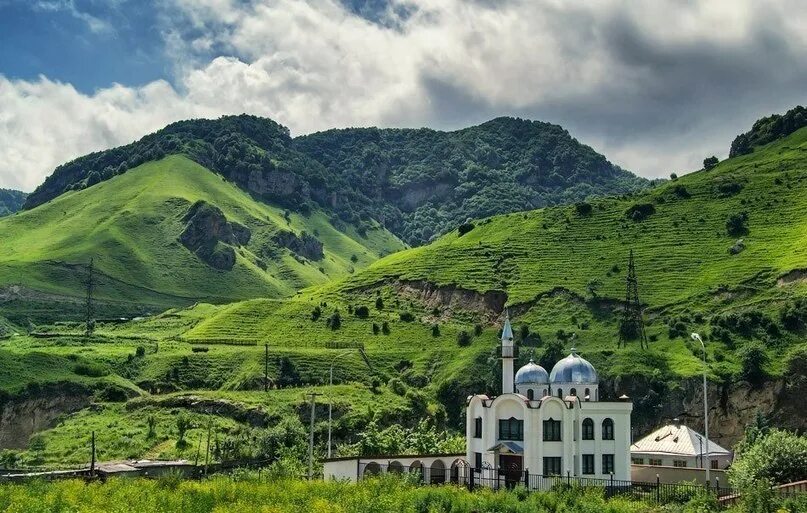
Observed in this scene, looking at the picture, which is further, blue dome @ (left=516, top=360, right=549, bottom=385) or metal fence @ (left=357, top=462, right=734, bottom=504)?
blue dome @ (left=516, top=360, right=549, bottom=385)

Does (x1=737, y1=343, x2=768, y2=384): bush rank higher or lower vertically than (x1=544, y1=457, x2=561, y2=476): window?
higher

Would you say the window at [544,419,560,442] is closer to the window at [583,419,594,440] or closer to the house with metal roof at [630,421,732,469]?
the window at [583,419,594,440]

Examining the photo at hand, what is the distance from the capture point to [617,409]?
88.4 m

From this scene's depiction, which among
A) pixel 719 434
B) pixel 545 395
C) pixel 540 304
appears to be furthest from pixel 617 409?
pixel 540 304

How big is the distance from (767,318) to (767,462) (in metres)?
80.3

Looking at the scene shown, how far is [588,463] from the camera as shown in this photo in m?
87.5

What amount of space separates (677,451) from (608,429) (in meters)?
15.2

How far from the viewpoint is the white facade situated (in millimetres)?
84312

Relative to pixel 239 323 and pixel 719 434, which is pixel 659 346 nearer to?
pixel 719 434

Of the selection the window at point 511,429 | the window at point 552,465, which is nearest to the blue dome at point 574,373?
the window at point 511,429

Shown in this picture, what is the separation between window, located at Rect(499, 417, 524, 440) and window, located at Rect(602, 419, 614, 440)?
8.67 m

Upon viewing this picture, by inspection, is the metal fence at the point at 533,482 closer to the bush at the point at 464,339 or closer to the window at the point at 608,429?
the window at the point at 608,429

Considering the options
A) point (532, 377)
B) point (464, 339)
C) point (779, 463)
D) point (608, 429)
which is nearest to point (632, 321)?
point (464, 339)

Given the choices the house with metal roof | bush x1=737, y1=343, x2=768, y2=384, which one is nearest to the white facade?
the house with metal roof
